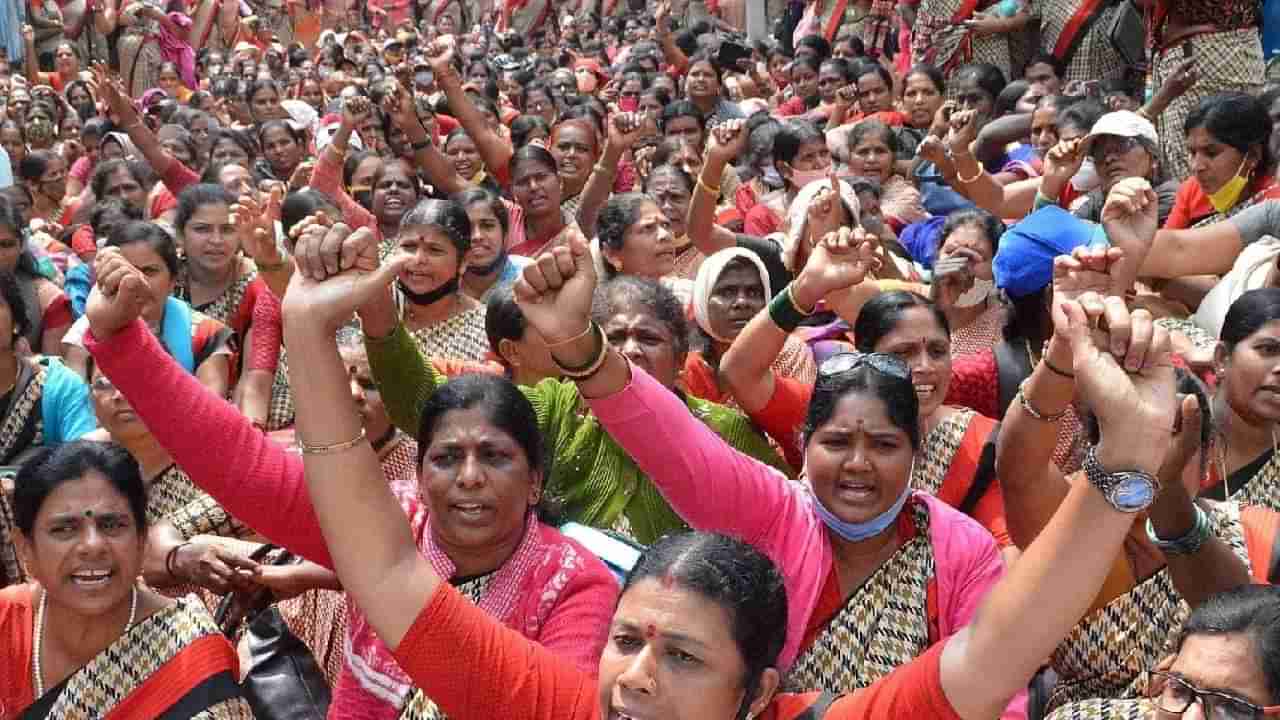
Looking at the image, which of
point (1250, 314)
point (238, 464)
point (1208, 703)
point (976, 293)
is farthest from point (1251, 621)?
point (976, 293)

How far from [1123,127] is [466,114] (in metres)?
3.15

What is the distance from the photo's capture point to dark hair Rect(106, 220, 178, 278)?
4.77m

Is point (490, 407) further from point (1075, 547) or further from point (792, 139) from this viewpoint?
point (792, 139)

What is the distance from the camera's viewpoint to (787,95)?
35.0 feet

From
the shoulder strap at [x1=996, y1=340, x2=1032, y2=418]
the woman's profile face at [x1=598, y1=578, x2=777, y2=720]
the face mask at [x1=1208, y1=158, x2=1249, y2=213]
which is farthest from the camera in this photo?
the face mask at [x1=1208, y1=158, x2=1249, y2=213]

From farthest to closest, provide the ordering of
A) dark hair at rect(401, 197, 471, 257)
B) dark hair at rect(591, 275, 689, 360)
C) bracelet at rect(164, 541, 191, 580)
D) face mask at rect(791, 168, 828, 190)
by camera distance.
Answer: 1. face mask at rect(791, 168, 828, 190)
2. dark hair at rect(401, 197, 471, 257)
3. dark hair at rect(591, 275, 689, 360)
4. bracelet at rect(164, 541, 191, 580)

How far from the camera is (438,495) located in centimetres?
239

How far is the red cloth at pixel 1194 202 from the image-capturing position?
4.70 meters

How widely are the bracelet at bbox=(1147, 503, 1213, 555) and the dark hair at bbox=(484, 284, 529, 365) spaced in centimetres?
159

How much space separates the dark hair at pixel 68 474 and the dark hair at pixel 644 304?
105 centimetres

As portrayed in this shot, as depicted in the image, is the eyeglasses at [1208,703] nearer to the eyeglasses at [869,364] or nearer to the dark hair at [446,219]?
the eyeglasses at [869,364]

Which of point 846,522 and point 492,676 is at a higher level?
point 492,676

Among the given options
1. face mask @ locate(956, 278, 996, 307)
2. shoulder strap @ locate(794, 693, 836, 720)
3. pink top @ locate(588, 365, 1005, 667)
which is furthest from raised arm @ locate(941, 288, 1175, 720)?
face mask @ locate(956, 278, 996, 307)

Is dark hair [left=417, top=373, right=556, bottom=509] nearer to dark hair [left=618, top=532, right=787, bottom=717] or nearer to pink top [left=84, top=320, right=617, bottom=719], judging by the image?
pink top [left=84, top=320, right=617, bottom=719]
